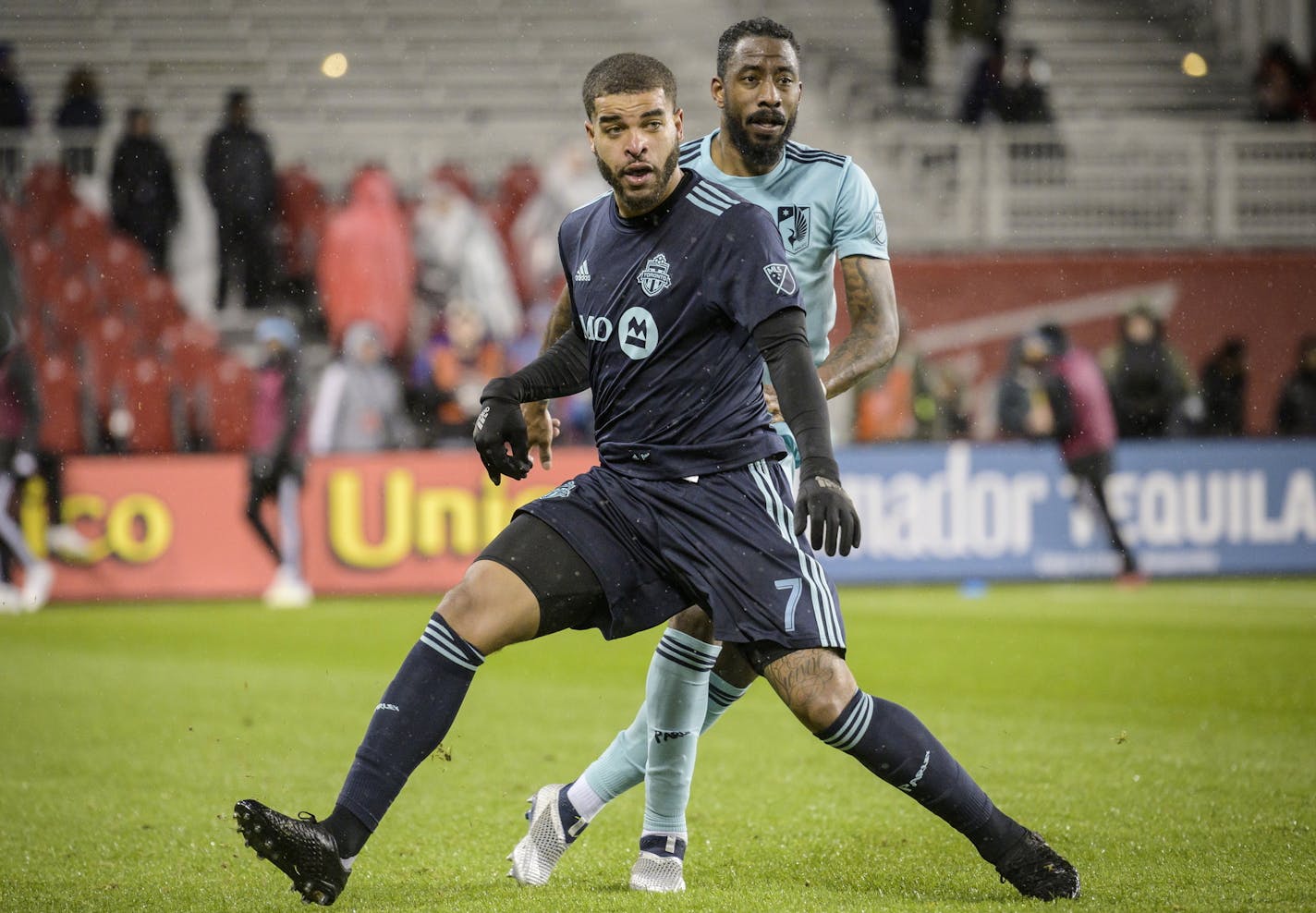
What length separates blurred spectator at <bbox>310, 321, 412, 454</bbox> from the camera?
1329 cm

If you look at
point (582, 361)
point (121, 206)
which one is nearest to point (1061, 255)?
point (121, 206)

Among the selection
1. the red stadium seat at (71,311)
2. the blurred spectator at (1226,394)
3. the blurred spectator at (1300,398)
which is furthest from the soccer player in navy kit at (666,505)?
the blurred spectator at (1226,394)

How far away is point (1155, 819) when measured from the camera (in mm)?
5160

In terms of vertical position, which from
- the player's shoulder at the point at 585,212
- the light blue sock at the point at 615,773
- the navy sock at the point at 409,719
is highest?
the player's shoulder at the point at 585,212

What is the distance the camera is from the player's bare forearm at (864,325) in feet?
14.6

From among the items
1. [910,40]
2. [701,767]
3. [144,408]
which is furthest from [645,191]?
[910,40]

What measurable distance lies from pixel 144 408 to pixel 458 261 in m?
2.95

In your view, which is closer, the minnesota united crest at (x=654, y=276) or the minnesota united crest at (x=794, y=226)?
the minnesota united crest at (x=654, y=276)

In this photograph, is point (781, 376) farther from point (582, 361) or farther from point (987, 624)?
point (987, 624)

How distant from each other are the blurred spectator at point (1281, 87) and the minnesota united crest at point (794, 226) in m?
14.7

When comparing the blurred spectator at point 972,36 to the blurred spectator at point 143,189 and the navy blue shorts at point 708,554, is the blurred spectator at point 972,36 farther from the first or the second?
the navy blue shorts at point 708,554

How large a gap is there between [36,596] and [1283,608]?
29.1 ft

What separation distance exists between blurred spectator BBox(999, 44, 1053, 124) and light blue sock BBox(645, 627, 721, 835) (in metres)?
13.7

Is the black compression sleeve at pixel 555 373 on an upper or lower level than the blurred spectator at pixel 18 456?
upper
